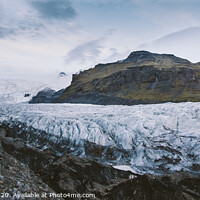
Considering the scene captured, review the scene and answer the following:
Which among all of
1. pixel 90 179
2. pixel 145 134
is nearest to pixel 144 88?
pixel 145 134

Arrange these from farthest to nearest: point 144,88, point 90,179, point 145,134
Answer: point 144,88
point 145,134
point 90,179

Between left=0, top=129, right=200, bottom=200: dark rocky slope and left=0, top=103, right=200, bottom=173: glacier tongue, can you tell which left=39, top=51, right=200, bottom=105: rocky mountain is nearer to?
left=0, top=103, right=200, bottom=173: glacier tongue

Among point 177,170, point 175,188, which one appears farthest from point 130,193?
point 177,170

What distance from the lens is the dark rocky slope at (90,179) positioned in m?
6.00

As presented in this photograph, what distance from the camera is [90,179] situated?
7.16 meters

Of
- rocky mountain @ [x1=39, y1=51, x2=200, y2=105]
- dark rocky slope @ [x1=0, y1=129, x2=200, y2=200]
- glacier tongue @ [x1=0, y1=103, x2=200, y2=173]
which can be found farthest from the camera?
rocky mountain @ [x1=39, y1=51, x2=200, y2=105]

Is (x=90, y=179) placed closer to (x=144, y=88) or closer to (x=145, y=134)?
(x=145, y=134)

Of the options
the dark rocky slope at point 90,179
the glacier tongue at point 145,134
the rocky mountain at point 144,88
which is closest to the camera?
the dark rocky slope at point 90,179

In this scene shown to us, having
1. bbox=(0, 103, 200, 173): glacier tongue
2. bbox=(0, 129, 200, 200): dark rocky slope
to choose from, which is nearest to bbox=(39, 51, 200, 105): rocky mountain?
bbox=(0, 103, 200, 173): glacier tongue

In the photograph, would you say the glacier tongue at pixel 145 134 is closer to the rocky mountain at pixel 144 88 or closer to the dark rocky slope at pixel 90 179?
the dark rocky slope at pixel 90 179

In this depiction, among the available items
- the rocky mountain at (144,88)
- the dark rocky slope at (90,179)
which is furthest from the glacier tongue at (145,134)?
the rocky mountain at (144,88)

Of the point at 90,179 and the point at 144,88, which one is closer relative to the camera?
the point at 90,179

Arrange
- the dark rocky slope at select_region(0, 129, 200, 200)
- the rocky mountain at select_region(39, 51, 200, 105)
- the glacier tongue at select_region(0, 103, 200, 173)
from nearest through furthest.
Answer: the dark rocky slope at select_region(0, 129, 200, 200) → the glacier tongue at select_region(0, 103, 200, 173) → the rocky mountain at select_region(39, 51, 200, 105)

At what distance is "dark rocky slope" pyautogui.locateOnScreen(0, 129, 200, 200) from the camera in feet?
19.7
